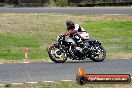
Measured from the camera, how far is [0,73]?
16344 millimetres

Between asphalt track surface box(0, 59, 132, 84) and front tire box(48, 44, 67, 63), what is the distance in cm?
21

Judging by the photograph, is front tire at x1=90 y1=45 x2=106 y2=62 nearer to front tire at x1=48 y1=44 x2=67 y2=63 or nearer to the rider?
the rider

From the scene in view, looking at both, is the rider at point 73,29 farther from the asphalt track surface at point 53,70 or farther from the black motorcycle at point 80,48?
the asphalt track surface at point 53,70

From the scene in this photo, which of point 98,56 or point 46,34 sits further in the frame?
point 46,34

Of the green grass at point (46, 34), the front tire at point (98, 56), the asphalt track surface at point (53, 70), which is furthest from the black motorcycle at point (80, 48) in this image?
the green grass at point (46, 34)

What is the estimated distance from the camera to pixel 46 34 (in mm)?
33031

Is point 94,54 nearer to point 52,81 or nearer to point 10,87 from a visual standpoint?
point 52,81

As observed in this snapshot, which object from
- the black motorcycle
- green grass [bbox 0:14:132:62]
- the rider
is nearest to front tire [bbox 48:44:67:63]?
the black motorcycle

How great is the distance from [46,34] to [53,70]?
16.0 meters

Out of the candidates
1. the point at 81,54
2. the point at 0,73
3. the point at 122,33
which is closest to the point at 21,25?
the point at 122,33

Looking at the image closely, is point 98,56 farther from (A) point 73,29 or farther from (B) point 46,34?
(B) point 46,34

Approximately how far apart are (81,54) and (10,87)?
691 centimetres

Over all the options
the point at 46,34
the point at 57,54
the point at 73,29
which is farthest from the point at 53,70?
the point at 46,34

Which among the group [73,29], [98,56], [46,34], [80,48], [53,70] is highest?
[73,29]
